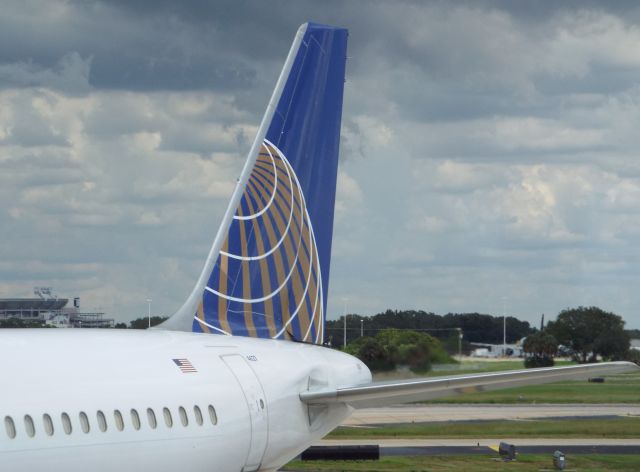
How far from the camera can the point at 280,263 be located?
19.6m

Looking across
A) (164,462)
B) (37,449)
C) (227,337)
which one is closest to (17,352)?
(37,449)

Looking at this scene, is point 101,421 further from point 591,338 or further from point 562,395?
point 591,338

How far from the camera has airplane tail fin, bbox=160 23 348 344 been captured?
18.4 meters

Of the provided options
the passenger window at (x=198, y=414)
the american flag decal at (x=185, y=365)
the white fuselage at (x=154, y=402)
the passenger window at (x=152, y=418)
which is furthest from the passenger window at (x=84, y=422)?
the american flag decal at (x=185, y=365)

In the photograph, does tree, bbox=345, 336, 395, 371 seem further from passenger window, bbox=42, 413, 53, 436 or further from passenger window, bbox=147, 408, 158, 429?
passenger window, bbox=42, 413, 53, 436

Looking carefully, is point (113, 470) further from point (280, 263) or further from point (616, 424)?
point (616, 424)

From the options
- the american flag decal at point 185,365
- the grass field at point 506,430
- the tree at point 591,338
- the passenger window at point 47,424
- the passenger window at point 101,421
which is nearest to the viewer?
the passenger window at point 47,424

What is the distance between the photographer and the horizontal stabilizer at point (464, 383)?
1580cm

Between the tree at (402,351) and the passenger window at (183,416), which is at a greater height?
the tree at (402,351)

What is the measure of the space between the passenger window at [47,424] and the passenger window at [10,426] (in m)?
0.41

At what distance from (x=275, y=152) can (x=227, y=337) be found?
4.20m

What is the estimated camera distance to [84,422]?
39.5 feet

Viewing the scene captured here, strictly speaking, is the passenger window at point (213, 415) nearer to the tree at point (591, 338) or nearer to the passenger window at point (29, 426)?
the passenger window at point (29, 426)

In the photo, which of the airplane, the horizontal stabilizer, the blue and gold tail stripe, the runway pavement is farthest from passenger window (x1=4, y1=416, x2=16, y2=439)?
the runway pavement
